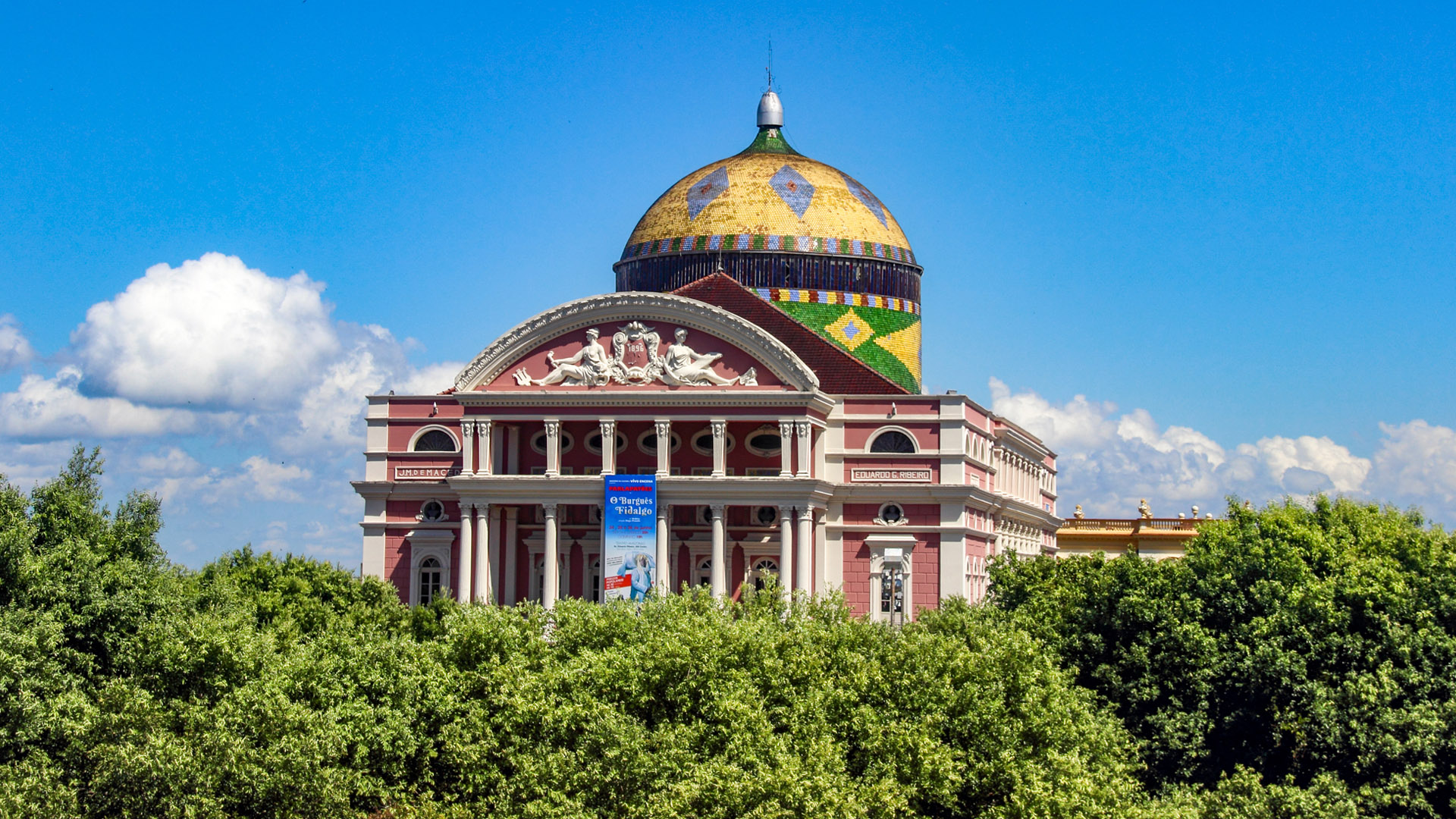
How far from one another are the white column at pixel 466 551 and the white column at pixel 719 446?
957 cm

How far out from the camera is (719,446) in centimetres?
7325

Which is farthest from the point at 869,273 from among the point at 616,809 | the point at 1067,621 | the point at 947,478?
the point at 616,809

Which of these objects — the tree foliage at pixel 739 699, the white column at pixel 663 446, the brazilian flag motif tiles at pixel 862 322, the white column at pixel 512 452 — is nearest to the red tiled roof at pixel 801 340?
the brazilian flag motif tiles at pixel 862 322

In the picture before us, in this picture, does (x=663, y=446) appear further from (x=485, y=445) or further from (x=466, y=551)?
(x=466, y=551)

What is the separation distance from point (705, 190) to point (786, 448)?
2048 centimetres

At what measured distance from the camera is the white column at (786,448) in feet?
238

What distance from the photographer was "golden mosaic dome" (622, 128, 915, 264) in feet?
286

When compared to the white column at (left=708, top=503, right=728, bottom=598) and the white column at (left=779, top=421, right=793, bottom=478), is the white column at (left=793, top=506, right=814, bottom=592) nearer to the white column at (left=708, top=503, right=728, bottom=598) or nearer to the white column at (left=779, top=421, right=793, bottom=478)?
the white column at (left=779, top=421, right=793, bottom=478)

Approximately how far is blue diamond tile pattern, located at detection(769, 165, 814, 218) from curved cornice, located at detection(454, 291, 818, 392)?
15042 millimetres

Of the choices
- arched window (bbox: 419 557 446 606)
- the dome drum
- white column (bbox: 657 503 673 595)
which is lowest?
arched window (bbox: 419 557 446 606)

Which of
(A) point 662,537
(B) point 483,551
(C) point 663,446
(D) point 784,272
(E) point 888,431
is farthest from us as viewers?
(D) point 784,272

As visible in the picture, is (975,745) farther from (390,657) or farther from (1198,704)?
(390,657)

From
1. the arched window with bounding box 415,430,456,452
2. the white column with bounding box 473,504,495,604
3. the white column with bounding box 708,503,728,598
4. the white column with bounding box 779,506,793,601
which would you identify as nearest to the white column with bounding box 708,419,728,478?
the white column with bounding box 708,503,728,598

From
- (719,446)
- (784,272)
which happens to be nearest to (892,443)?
(719,446)
